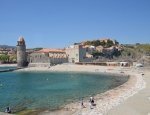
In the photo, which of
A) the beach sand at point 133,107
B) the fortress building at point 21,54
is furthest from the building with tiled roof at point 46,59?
the beach sand at point 133,107

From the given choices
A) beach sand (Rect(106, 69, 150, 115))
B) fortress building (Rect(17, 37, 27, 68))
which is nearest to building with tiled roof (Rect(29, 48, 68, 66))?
fortress building (Rect(17, 37, 27, 68))

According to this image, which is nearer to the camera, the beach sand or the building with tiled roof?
the beach sand

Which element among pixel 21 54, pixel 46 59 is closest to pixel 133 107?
A: pixel 46 59

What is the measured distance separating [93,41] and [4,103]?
446 ft

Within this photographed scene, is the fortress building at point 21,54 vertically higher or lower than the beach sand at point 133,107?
higher

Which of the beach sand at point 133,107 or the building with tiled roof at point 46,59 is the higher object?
the building with tiled roof at point 46,59

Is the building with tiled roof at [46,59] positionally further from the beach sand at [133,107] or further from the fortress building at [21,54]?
the beach sand at [133,107]

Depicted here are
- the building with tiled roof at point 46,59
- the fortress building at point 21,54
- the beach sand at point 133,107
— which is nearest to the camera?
the beach sand at point 133,107

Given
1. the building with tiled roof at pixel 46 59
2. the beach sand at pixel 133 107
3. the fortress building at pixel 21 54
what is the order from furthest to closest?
1. the fortress building at pixel 21 54
2. the building with tiled roof at pixel 46 59
3. the beach sand at pixel 133 107

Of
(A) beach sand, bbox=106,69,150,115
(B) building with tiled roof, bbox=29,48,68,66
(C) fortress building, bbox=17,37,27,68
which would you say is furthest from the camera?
(C) fortress building, bbox=17,37,27,68

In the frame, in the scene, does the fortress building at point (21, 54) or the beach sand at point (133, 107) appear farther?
the fortress building at point (21, 54)

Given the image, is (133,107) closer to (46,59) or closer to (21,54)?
(46,59)

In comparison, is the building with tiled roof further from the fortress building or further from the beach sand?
the beach sand

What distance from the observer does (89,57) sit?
13512 cm
